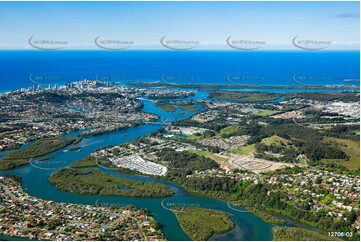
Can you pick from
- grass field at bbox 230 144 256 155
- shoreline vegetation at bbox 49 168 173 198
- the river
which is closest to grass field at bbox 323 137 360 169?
grass field at bbox 230 144 256 155

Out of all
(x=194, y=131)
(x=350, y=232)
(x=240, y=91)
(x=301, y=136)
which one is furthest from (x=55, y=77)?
(x=350, y=232)

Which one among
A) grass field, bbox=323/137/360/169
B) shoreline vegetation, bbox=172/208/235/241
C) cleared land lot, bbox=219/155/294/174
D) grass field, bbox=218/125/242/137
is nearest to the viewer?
shoreline vegetation, bbox=172/208/235/241

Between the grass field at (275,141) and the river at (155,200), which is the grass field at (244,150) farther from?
the river at (155,200)

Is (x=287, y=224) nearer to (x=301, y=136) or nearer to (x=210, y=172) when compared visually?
(x=210, y=172)

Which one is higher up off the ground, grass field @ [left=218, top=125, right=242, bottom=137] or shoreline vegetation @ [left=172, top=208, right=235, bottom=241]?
grass field @ [left=218, top=125, right=242, bottom=137]

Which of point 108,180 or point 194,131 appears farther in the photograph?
point 194,131

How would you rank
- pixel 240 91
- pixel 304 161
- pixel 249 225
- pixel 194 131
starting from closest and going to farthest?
pixel 249 225 → pixel 304 161 → pixel 194 131 → pixel 240 91

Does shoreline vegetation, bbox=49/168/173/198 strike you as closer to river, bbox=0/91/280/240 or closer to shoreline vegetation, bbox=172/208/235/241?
river, bbox=0/91/280/240
